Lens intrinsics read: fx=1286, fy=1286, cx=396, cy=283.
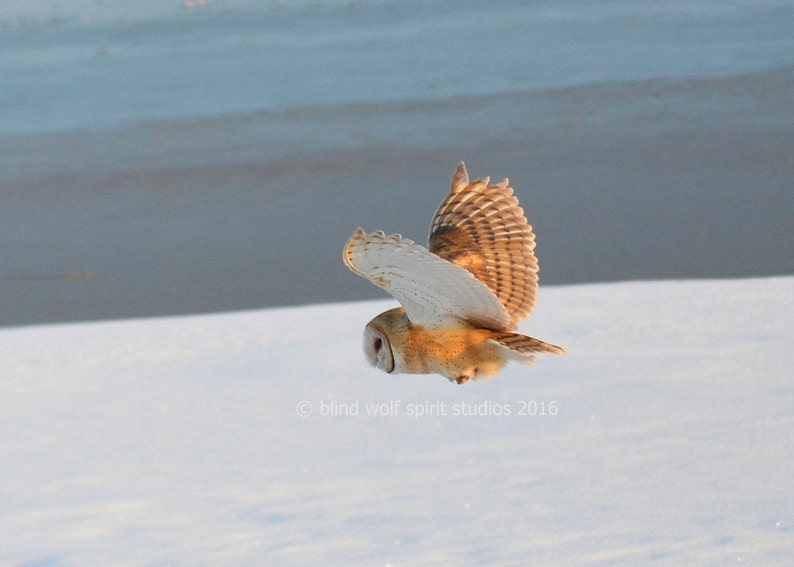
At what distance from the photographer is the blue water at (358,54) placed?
8773mm

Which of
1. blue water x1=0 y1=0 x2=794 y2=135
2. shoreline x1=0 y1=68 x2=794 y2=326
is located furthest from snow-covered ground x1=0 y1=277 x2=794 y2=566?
blue water x1=0 y1=0 x2=794 y2=135

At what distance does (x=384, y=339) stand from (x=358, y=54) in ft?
26.3

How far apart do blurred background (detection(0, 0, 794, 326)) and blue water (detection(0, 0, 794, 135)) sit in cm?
3

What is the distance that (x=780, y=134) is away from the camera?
283 inches

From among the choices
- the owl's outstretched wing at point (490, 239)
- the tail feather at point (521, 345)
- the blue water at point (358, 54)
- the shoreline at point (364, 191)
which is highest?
the blue water at point (358, 54)

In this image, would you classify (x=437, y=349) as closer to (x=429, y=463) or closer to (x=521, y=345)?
(x=521, y=345)

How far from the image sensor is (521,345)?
5.66ft

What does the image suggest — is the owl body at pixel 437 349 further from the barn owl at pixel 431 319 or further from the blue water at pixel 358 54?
the blue water at pixel 358 54

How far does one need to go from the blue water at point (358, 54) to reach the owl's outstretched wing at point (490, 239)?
645 cm

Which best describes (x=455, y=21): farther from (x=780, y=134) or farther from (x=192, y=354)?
(x=192, y=354)

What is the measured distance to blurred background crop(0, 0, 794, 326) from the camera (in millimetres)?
5629

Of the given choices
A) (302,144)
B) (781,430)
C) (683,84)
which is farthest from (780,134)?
(781,430)

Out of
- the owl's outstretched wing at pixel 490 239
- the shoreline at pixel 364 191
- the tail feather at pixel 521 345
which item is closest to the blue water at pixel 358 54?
→ the shoreline at pixel 364 191

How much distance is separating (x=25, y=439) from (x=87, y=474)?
14.9 inches
